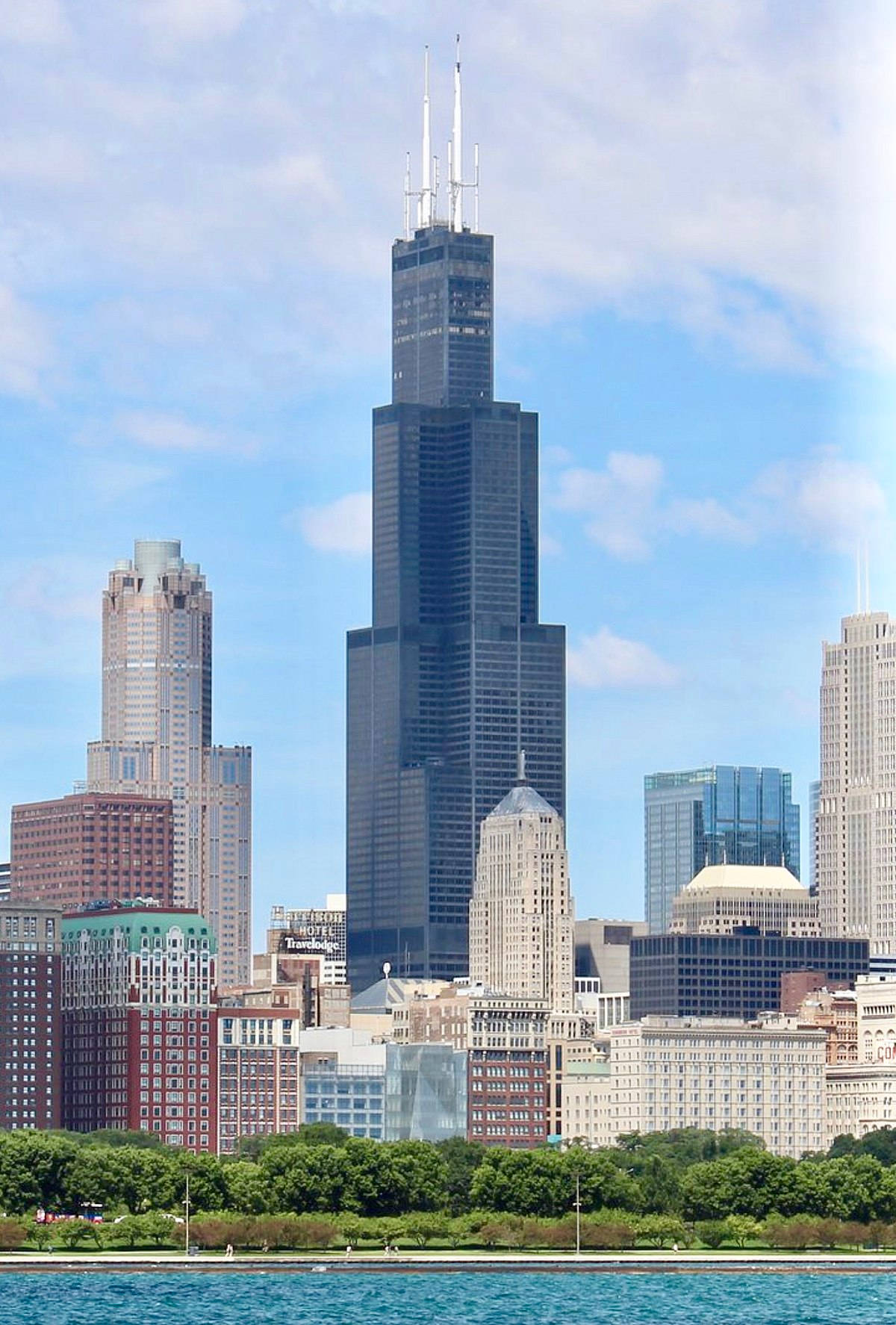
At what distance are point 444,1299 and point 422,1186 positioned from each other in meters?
21.6

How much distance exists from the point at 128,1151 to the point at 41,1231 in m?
11.8

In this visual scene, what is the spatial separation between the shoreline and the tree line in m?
4.30

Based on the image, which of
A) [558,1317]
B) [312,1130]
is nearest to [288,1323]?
[558,1317]

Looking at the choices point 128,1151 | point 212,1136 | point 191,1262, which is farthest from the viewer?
point 212,1136

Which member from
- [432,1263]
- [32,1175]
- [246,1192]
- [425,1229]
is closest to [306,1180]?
[246,1192]

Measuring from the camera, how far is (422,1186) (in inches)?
5138

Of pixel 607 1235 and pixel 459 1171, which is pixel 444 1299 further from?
pixel 459 1171

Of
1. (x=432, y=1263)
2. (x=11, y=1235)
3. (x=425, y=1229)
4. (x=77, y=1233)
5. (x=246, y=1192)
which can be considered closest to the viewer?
(x=432, y=1263)

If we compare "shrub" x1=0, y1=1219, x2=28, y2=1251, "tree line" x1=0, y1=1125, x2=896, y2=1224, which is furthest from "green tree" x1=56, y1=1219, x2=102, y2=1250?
"tree line" x1=0, y1=1125, x2=896, y2=1224

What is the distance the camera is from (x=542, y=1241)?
126 metres

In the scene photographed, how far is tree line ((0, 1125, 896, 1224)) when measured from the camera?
422 feet

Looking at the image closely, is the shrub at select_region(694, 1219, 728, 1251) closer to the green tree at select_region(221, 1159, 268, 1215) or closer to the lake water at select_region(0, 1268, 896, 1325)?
the lake water at select_region(0, 1268, 896, 1325)

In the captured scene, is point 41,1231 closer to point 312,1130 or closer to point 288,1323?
point 288,1323

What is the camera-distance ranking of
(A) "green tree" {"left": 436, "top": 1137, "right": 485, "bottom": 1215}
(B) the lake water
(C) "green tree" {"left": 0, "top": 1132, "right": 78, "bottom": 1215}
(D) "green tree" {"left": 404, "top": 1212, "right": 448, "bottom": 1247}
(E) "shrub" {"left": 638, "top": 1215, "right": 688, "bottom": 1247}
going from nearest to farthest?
(B) the lake water < (D) "green tree" {"left": 404, "top": 1212, "right": 448, "bottom": 1247} < (E) "shrub" {"left": 638, "top": 1215, "right": 688, "bottom": 1247} < (A) "green tree" {"left": 436, "top": 1137, "right": 485, "bottom": 1215} < (C) "green tree" {"left": 0, "top": 1132, "right": 78, "bottom": 1215}
